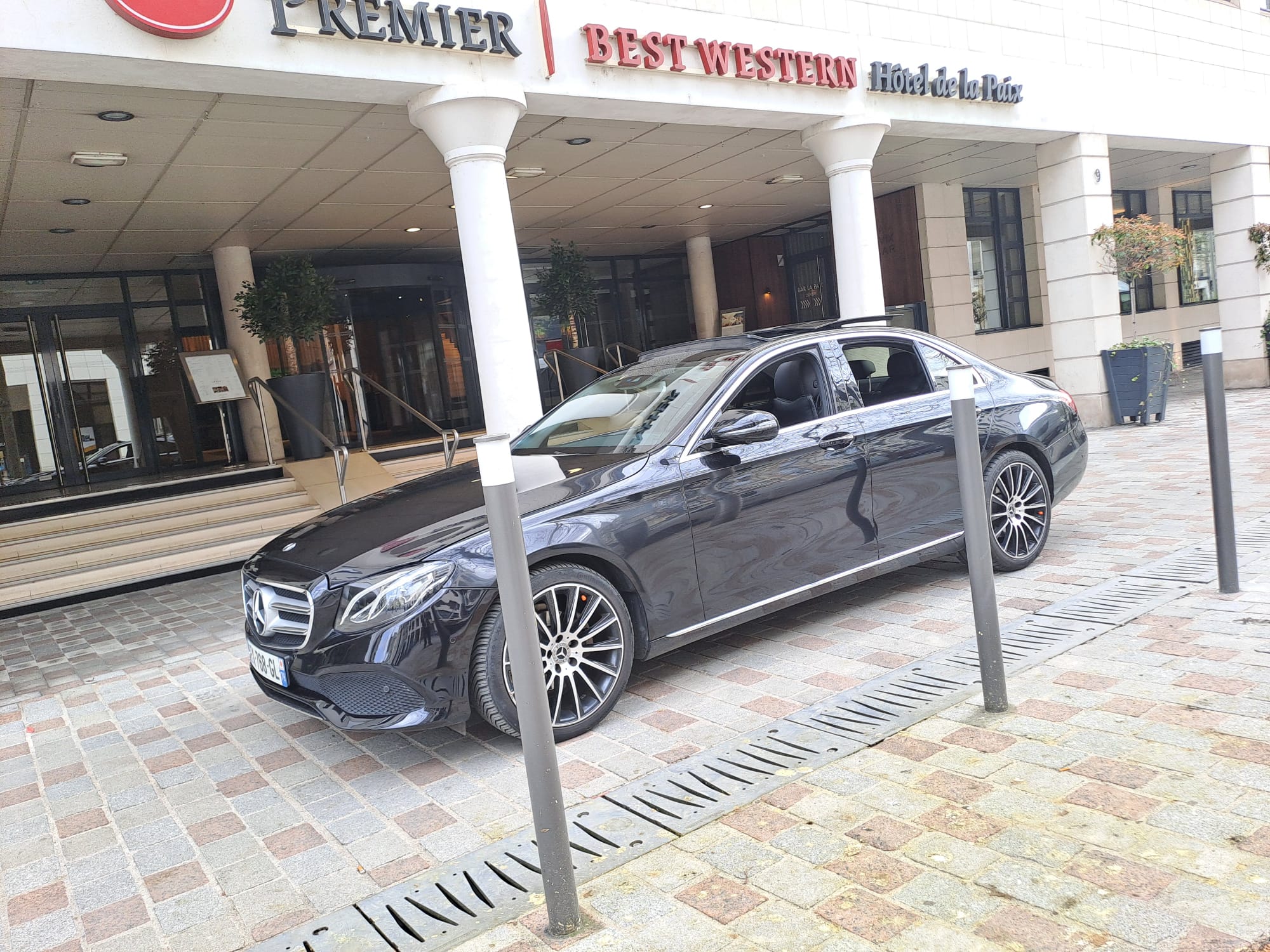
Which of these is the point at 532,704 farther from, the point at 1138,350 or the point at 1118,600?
the point at 1138,350

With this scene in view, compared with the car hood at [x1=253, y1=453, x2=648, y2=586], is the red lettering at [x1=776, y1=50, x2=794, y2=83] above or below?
above

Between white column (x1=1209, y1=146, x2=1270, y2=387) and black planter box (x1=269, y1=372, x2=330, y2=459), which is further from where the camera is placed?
white column (x1=1209, y1=146, x2=1270, y2=387)

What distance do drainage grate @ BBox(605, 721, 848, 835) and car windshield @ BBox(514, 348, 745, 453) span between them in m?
1.41

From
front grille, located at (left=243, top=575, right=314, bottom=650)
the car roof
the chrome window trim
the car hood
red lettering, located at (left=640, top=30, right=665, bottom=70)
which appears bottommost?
the chrome window trim

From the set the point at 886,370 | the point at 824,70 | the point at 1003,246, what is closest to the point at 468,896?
the point at 886,370

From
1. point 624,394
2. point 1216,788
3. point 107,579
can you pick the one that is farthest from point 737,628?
point 107,579

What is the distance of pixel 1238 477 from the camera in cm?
749

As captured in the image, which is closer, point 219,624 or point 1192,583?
point 1192,583

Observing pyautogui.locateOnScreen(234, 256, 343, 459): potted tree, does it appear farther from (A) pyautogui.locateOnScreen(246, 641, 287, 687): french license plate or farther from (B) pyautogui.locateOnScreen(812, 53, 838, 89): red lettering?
(A) pyautogui.locateOnScreen(246, 641, 287, 687): french license plate

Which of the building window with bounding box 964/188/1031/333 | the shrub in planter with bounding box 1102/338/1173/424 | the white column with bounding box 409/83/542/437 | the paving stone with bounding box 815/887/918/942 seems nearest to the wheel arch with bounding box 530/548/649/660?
the paving stone with bounding box 815/887/918/942

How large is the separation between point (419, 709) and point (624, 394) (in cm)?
210

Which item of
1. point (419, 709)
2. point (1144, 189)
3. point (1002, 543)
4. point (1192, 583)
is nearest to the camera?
point (419, 709)

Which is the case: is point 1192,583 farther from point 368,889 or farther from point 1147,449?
point 1147,449

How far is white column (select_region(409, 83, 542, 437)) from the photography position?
724 cm
